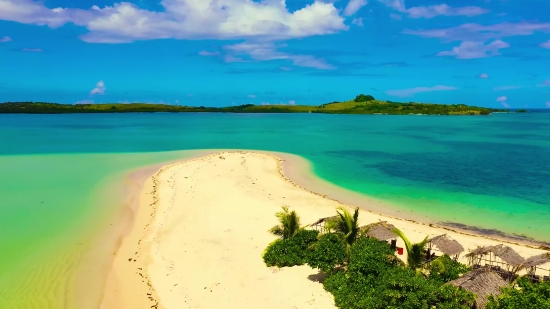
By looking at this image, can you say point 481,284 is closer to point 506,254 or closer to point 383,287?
point 383,287

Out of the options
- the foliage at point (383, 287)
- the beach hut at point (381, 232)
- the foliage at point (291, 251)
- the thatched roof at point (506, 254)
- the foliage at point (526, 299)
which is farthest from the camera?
the beach hut at point (381, 232)

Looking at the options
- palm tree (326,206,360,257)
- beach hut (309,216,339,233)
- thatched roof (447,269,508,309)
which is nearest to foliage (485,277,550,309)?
thatched roof (447,269,508,309)

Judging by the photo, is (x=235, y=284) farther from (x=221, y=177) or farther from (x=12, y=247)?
(x=221, y=177)

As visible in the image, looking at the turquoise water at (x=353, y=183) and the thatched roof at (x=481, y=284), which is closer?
the thatched roof at (x=481, y=284)

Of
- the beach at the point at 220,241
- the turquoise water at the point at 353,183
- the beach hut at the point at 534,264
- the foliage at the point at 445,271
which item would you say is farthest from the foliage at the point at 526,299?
the turquoise water at the point at 353,183

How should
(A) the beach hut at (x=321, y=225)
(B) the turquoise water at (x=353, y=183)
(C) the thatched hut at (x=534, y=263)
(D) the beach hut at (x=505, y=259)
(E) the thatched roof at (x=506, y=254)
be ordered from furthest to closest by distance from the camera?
(B) the turquoise water at (x=353, y=183), (A) the beach hut at (x=321, y=225), (E) the thatched roof at (x=506, y=254), (D) the beach hut at (x=505, y=259), (C) the thatched hut at (x=534, y=263)

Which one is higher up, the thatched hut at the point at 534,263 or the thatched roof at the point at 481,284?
the thatched roof at the point at 481,284

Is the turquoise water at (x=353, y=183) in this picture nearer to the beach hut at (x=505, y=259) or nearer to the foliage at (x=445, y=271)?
the beach hut at (x=505, y=259)
